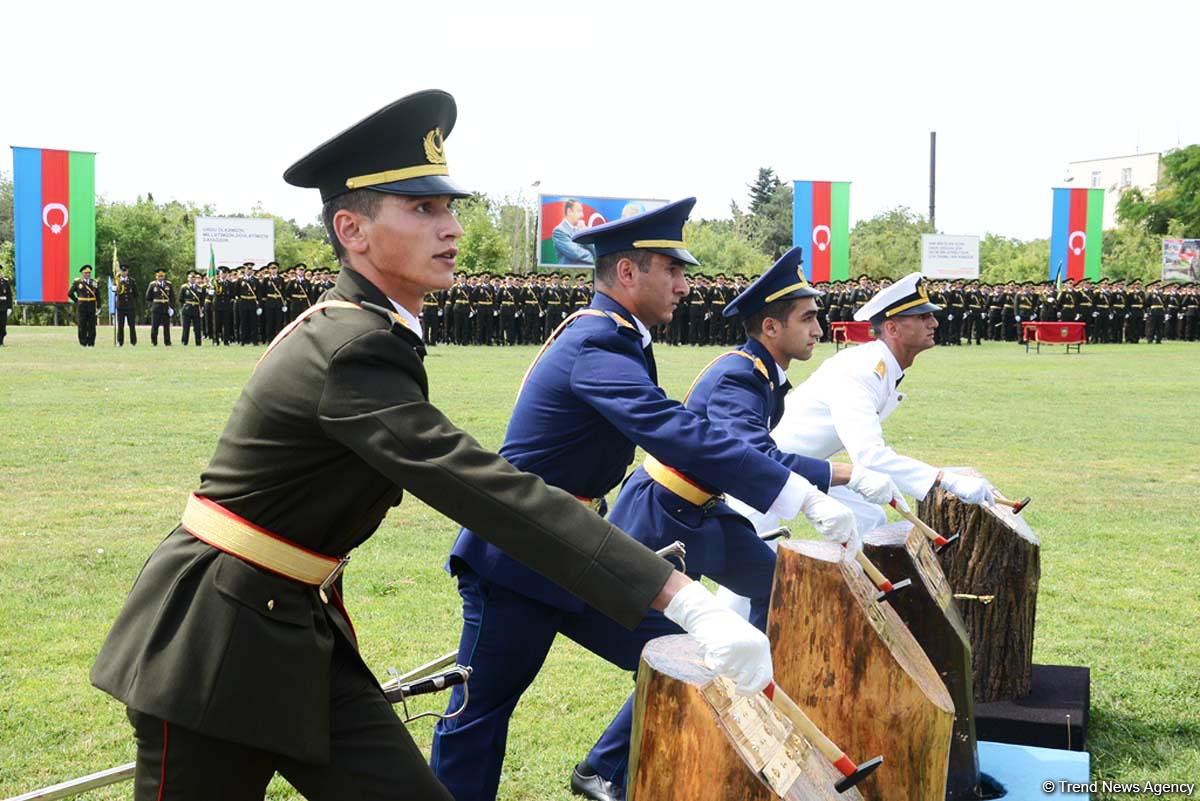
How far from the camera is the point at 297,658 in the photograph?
2512 mm

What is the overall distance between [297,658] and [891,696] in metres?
1.84

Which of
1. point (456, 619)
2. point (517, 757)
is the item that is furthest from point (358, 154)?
point (456, 619)

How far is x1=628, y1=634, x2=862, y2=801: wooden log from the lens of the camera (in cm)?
257

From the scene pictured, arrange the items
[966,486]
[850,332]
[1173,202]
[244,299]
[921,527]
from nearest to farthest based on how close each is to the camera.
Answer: [921,527] → [966,486] → [244,299] → [850,332] → [1173,202]

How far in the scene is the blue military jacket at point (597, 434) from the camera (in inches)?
151

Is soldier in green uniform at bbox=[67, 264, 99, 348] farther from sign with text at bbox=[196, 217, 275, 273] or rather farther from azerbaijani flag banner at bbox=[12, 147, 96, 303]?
sign with text at bbox=[196, 217, 275, 273]

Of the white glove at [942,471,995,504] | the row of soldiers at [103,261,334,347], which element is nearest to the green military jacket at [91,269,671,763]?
the white glove at [942,471,995,504]

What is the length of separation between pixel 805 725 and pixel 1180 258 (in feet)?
199

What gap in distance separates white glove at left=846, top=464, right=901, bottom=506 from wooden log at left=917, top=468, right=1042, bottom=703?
530 millimetres

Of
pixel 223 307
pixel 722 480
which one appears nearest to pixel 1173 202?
pixel 223 307

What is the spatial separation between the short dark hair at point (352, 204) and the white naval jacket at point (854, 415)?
3331 millimetres

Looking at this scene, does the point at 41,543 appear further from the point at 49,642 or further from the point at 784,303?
the point at 784,303

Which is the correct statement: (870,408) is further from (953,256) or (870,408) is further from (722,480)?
(953,256)

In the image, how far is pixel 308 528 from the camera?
8.27ft
